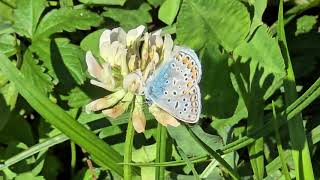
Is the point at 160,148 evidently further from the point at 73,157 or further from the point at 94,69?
the point at 73,157

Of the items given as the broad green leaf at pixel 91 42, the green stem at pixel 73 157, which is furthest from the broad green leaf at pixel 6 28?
the green stem at pixel 73 157

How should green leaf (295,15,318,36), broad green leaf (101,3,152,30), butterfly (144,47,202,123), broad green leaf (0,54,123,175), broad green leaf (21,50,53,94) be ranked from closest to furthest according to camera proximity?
butterfly (144,47,202,123) → broad green leaf (0,54,123,175) → broad green leaf (21,50,53,94) → broad green leaf (101,3,152,30) → green leaf (295,15,318,36)

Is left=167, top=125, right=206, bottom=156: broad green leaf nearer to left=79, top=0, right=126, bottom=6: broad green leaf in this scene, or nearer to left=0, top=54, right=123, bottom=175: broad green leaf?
left=0, top=54, right=123, bottom=175: broad green leaf

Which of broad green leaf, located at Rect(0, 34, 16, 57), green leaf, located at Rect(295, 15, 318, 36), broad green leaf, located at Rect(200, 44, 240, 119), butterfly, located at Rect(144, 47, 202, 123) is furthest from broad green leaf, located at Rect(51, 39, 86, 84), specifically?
green leaf, located at Rect(295, 15, 318, 36)

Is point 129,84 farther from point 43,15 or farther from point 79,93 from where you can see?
point 43,15

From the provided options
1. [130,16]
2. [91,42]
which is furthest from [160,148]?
[130,16]

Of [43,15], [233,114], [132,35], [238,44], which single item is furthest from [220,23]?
[43,15]

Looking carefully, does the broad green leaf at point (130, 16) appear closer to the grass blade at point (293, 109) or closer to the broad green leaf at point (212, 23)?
the broad green leaf at point (212, 23)
